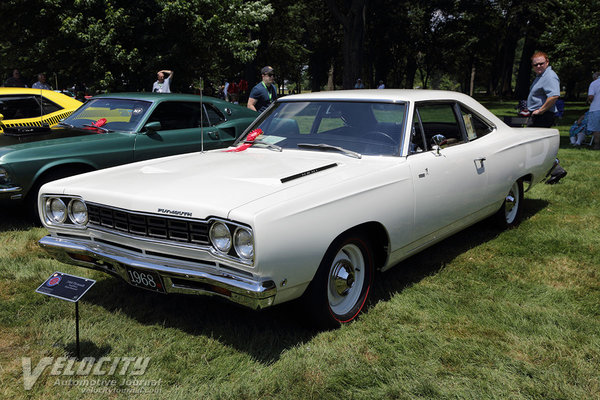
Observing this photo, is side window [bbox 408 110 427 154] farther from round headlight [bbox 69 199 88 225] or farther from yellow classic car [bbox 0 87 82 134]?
yellow classic car [bbox 0 87 82 134]

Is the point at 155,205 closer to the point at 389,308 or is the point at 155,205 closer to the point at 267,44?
the point at 389,308

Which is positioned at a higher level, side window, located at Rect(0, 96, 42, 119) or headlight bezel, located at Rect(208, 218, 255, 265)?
side window, located at Rect(0, 96, 42, 119)

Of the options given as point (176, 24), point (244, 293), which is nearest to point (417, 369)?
point (244, 293)

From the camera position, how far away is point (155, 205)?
3012 mm

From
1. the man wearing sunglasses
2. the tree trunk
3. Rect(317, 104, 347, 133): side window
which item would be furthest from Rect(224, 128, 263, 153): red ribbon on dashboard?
the tree trunk

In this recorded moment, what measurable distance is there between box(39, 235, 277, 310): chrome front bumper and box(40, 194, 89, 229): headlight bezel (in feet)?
0.35

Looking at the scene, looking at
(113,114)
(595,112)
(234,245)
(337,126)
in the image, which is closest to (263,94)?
(113,114)

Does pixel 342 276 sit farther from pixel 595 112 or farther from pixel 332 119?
pixel 595 112

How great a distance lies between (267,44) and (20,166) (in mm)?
29533

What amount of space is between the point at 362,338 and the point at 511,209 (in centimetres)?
308

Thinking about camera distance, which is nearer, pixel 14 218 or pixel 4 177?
pixel 4 177

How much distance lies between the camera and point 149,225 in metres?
3.07

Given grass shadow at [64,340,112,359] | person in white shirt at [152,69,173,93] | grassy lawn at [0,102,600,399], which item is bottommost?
grassy lawn at [0,102,600,399]

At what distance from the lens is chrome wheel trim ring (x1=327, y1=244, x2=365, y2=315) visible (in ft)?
10.9
